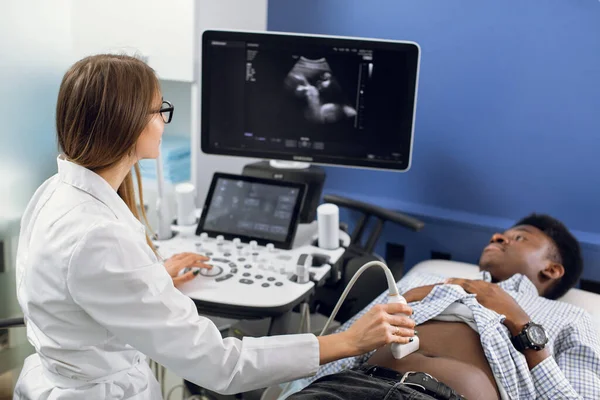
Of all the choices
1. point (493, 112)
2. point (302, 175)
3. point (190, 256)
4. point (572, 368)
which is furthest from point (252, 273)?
point (493, 112)

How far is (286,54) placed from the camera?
194 cm

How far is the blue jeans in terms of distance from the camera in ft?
3.93

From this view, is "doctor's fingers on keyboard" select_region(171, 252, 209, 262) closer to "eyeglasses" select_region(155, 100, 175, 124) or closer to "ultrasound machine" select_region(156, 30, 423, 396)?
"ultrasound machine" select_region(156, 30, 423, 396)

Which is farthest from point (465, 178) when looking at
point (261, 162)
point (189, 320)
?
point (189, 320)

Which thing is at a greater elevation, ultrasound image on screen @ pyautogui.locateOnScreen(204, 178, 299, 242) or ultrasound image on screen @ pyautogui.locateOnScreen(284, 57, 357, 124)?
ultrasound image on screen @ pyautogui.locateOnScreen(284, 57, 357, 124)

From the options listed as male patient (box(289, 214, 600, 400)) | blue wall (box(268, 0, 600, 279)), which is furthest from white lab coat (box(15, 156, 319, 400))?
blue wall (box(268, 0, 600, 279))

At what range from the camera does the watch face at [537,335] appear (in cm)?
144

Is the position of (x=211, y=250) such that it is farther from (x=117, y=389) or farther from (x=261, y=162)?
(x=117, y=389)

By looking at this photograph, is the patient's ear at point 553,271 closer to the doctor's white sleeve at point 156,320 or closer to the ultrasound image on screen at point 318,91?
the ultrasound image on screen at point 318,91

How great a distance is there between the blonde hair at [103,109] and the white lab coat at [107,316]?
0.16ft

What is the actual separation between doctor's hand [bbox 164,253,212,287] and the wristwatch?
79 centimetres

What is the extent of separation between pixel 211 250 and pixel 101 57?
792mm

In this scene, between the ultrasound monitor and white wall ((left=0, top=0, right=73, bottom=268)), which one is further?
the ultrasound monitor

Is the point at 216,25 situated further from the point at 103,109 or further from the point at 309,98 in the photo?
the point at 103,109
